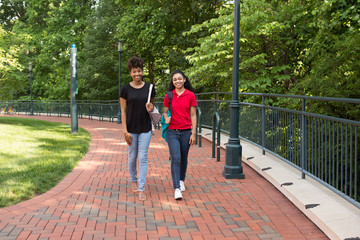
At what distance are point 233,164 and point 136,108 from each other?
2.12 metres

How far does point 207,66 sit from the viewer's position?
38.0ft

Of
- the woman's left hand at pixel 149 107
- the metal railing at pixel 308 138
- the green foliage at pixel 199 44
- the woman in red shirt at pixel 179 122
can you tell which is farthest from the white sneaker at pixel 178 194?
the green foliage at pixel 199 44

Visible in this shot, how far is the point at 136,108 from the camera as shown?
5.17 meters

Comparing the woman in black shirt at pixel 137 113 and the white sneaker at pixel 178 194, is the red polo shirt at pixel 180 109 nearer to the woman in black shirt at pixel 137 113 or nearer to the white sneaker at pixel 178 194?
the woman in black shirt at pixel 137 113

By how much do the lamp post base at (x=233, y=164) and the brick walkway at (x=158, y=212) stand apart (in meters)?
0.15

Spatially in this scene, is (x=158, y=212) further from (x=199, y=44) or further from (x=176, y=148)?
(x=199, y=44)

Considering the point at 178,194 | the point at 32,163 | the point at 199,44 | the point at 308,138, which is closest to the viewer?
the point at 178,194

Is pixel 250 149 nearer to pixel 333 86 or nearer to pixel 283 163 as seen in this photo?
pixel 283 163

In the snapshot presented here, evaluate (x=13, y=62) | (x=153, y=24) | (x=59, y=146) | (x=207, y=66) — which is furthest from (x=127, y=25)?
(x=59, y=146)

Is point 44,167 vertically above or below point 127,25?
below

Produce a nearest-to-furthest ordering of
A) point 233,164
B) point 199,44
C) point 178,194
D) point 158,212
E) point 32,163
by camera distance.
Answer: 1. point 158,212
2. point 178,194
3. point 233,164
4. point 32,163
5. point 199,44

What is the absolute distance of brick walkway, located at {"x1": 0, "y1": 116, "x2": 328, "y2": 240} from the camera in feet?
13.1

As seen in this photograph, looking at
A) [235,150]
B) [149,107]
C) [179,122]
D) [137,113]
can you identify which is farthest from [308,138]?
[137,113]

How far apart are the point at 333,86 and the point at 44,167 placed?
6.03 metres
